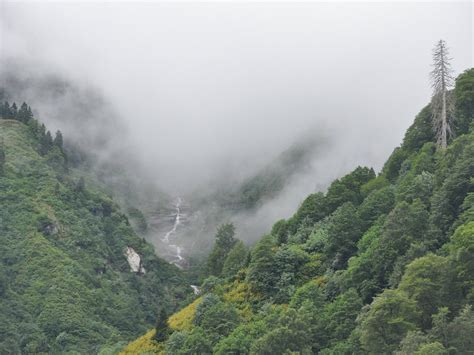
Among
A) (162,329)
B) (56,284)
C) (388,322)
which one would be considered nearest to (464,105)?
(162,329)

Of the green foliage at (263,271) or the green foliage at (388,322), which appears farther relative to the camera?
the green foliage at (263,271)

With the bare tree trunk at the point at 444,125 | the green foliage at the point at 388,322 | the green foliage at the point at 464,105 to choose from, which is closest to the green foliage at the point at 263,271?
the bare tree trunk at the point at 444,125

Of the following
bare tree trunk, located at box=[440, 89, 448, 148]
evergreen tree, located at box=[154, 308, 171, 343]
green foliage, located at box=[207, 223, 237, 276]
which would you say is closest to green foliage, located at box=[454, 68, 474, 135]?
bare tree trunk, located at box=[440, 89, 448, 148]

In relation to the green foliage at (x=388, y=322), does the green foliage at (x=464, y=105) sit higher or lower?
higher

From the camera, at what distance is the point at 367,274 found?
69.0 m

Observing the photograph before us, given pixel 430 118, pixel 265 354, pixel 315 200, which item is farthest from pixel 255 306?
pixel 430 118

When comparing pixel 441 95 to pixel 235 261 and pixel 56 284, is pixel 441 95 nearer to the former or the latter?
pixel 235 261

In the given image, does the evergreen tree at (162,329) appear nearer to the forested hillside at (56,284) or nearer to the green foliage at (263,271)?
the green foliage at (263,271)

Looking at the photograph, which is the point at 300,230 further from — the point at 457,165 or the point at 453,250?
the point at 453,250

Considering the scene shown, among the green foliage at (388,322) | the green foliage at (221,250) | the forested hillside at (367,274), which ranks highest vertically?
the green foliage at (221,250)

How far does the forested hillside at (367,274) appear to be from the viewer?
52.2 metres

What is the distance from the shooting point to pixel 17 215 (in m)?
180

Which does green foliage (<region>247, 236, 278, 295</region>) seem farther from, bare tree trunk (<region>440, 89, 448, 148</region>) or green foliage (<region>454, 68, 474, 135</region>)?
green foliage (<region>454, 68, 474, 135</region>)

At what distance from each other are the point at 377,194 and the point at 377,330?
36822 mm
